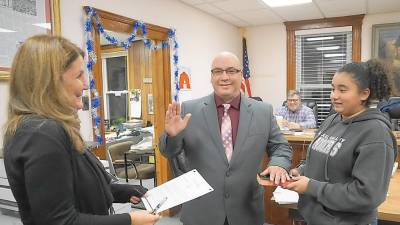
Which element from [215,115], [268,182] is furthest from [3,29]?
[268,182]

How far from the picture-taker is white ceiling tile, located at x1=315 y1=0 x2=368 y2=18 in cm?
442

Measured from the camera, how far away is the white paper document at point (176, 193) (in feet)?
3.63


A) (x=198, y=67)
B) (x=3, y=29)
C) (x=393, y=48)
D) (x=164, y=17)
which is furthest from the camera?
(x=393, y=48)

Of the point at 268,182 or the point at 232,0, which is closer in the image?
the point at 268,182

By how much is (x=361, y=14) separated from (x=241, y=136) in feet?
15.1

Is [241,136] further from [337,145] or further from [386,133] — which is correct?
[386,133]

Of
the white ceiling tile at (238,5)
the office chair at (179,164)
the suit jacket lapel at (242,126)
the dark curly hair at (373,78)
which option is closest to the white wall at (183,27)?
the white ceiling tile at (238,5)

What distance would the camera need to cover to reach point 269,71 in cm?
607

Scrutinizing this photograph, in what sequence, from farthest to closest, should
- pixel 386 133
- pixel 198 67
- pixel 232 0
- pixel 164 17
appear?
pixel 198 67, pixel 232 0, pixel 164 17, pixel 386 133

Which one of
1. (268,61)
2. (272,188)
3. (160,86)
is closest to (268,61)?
(268,61)

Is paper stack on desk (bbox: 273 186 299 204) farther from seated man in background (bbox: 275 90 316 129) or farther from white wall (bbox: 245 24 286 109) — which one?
white wall (bbox: 245 24 286 109)

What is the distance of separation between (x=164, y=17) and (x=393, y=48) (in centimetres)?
379

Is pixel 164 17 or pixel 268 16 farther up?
pixel 268 16

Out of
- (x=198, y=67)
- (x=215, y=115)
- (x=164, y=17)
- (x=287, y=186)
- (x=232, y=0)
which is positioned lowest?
(x=287, y=186)
